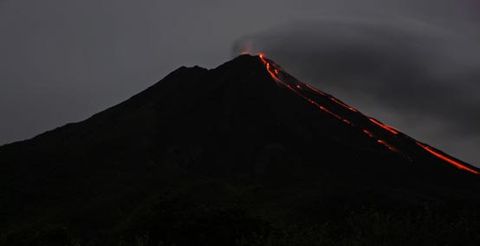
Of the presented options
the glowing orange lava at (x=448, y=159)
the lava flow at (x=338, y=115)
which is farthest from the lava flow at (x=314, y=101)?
the glowing orange lava at (x=448, y=159)

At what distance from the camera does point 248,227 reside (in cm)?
4828

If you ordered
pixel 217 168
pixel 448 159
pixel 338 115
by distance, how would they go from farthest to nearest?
pixel 338 115, pixel 448 159, pixel 217 168

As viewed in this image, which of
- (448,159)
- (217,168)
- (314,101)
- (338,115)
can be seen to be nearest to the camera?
(217,168)

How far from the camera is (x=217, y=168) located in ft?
347

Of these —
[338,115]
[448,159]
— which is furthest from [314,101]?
[448,159]

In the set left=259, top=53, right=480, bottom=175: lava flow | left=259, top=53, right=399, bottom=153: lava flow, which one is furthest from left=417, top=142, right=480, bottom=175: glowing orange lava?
left=259, top=53, right=399, bottom=153: lava flow

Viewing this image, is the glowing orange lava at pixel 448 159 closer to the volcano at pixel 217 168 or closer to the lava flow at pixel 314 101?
the volcano at pixel 217 168

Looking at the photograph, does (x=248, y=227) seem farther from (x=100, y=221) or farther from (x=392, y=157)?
(x=392, y=157)

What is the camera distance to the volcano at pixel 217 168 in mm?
66688

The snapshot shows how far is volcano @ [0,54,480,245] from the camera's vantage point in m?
66.7

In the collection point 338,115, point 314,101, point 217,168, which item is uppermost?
point 314,101

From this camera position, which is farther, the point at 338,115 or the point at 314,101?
the point at 314,101

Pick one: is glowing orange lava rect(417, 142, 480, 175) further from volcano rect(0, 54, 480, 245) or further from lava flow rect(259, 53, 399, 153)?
lava flow rect(259, 53, 399, 153)

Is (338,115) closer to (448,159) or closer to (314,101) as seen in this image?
(314,101)
